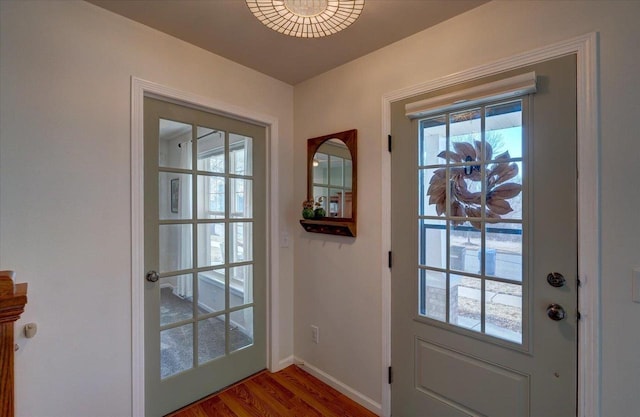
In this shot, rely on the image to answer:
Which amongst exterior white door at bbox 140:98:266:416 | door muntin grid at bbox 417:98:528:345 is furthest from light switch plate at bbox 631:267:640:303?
exterior white door at bbox 140:98:266:416

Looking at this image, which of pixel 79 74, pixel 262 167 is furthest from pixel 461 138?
pixel 79 74

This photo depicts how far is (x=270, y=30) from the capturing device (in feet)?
5.61

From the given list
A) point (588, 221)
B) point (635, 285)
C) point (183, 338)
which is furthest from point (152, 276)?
point (635, 285)

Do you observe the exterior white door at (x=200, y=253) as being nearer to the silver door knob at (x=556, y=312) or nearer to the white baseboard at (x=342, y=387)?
the white baseboard at (x=342, y=387)

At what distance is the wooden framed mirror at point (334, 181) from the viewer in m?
2.03

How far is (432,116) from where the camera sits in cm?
168

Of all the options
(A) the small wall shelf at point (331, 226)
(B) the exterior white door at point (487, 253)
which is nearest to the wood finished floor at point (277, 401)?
(B) the exterior white door at point (487, 253)

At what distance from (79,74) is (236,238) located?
131 centimetres

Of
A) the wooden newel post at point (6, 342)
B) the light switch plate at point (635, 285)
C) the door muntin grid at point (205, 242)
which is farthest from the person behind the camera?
the door muntin grid at point (205, 242)

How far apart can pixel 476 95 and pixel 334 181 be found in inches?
41.5

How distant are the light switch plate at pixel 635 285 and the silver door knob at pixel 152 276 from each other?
92.1 inches

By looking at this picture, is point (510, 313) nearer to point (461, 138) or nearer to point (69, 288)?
point (461, 138)

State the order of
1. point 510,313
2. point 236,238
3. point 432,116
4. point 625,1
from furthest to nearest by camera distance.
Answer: point 236,238 → point 432,116 → point 510,313 → point 625,1

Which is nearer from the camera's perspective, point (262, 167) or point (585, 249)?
point (585, 249)
